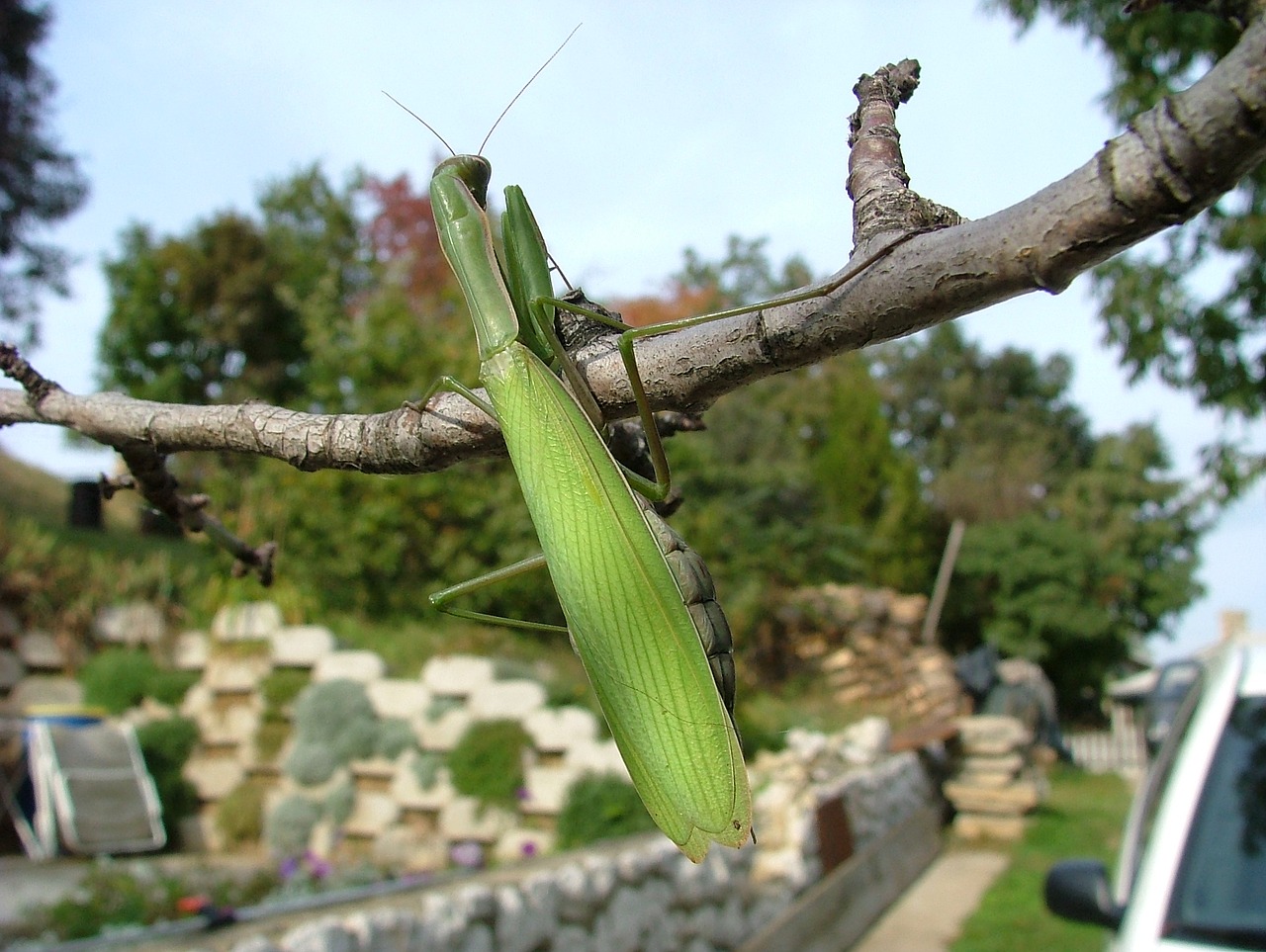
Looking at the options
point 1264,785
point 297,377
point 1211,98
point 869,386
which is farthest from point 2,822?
point 869,386

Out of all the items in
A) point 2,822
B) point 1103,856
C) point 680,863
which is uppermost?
point 2,822

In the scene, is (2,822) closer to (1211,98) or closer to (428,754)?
(428,754)

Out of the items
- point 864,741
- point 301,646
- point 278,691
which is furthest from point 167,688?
point 864,741

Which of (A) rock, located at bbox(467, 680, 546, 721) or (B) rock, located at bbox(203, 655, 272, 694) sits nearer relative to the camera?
(A) rock, located at bbox(467, 680, 546, 721)

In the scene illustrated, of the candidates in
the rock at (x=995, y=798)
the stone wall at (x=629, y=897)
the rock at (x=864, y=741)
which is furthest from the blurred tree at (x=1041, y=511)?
the stone wall at (x=629, y=897)

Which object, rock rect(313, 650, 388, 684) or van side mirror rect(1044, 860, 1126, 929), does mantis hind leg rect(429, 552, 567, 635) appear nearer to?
van side mirror rect(1044, 860, 1126, 929)

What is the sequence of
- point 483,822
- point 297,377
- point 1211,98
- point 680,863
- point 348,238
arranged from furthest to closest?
point 348,238, point 297,377, point 483,822, point 680,863, point 1211,98

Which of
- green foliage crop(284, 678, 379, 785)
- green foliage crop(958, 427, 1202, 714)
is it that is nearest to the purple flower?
green foliage crop(284, 678, 379, 785)
